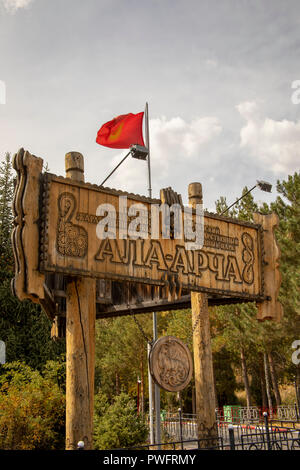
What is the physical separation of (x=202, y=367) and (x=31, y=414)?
1007 cm

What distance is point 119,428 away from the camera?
17.2 m

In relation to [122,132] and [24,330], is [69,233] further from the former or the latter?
[24,330]

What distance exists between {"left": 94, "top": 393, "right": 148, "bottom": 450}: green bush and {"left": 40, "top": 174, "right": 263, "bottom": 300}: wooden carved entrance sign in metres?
9.71

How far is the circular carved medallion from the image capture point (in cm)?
824

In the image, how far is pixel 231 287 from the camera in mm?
9734

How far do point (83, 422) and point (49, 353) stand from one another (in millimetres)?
15231

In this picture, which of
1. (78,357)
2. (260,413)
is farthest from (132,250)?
(260,413)

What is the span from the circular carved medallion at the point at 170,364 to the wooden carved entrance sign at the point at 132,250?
94 cm

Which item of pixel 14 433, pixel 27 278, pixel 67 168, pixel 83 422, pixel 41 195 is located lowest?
pixel 14 433

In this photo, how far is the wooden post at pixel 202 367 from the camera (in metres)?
9.96

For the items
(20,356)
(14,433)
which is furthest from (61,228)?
(20,356)

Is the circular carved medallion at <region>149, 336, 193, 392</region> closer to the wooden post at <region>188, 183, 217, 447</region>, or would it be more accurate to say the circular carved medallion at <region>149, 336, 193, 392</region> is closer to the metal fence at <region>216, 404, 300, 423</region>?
the wooden post at <region>188, 183, 217, 447</region>

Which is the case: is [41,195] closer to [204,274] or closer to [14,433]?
[204,274]

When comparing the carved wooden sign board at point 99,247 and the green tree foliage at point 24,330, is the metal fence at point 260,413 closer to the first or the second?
the green tree foliage at point 24,330
